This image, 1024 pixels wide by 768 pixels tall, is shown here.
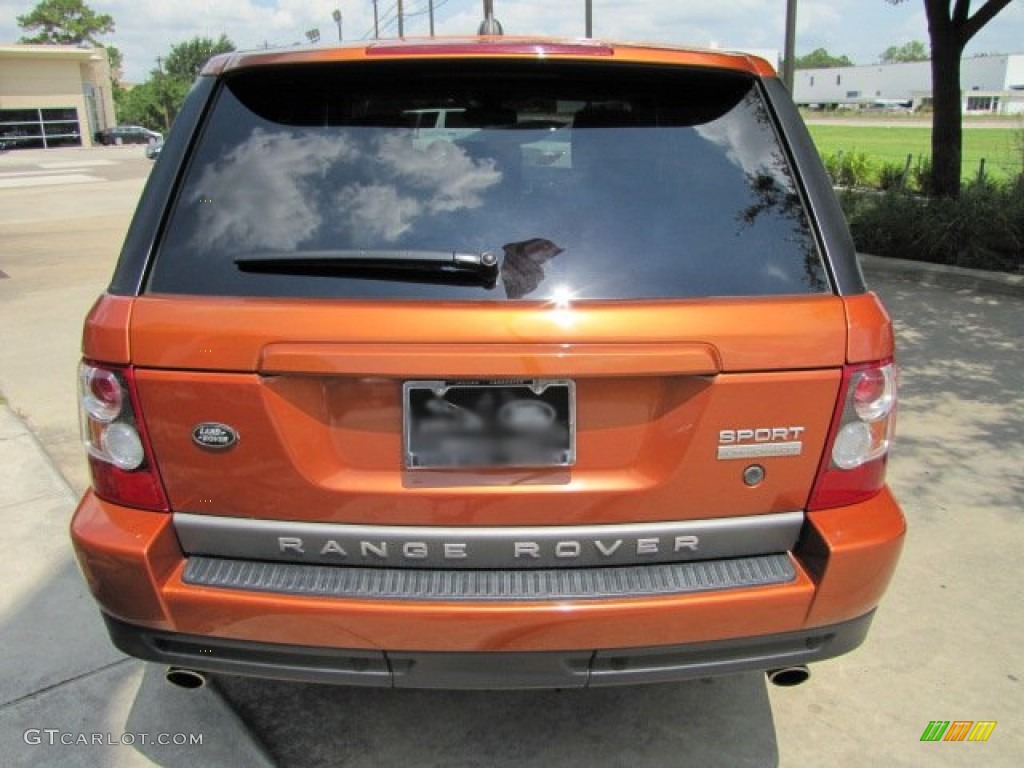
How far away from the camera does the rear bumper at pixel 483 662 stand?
2.00 meters

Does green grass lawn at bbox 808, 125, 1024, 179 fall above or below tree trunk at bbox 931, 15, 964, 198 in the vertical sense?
below

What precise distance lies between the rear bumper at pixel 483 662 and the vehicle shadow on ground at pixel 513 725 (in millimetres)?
611

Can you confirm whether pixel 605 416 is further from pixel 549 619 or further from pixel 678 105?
pixel 678 105

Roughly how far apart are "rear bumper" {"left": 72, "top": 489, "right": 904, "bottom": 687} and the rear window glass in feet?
2.05

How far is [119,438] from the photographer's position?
2021 mm

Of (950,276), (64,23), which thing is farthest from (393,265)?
(64,23)

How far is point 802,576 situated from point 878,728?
0.97m

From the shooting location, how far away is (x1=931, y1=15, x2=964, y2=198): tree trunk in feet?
32.7

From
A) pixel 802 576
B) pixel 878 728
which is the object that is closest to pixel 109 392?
pixel 802 576

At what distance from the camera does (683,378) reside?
1.93 meters

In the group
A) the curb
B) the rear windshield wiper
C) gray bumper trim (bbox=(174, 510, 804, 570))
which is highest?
the rear windshield wiper

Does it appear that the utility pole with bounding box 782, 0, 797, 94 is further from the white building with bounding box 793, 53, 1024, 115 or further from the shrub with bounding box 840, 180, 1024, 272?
the white building with bounding box 793, 53, 1024, 115

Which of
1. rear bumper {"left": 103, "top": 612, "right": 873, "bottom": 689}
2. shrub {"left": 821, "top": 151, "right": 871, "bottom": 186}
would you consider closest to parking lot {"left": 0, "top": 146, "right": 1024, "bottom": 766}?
rear bumper {"left": 103, "top": 612, "right": 873, "bottom": 689}

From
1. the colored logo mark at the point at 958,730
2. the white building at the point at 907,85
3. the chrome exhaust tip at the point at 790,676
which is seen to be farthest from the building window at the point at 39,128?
the white building at the point at 907,85
